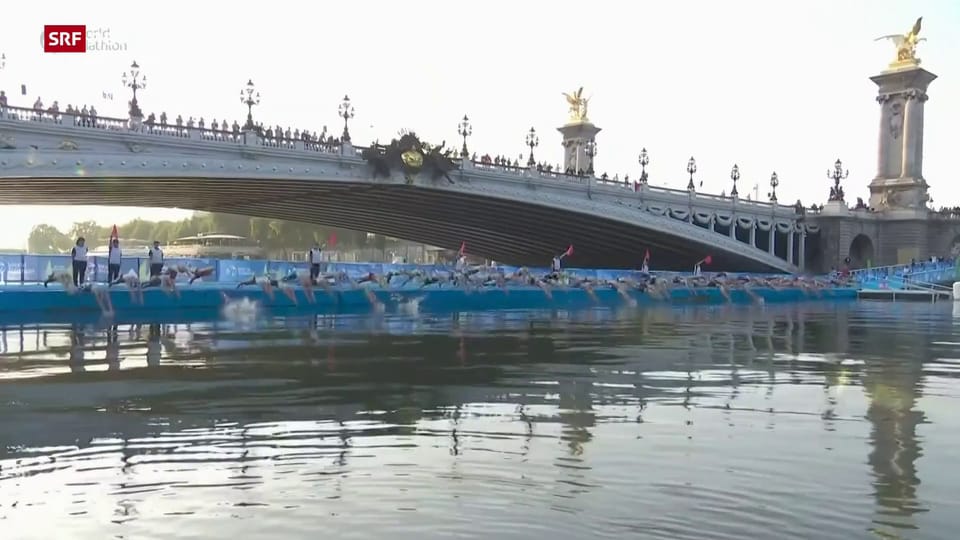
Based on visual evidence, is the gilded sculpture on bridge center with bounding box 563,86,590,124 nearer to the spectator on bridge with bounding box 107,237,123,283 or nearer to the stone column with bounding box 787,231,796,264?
the stone column with bounding box 787,231,796,264

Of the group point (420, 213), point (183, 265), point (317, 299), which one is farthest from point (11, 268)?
point (420, 213)

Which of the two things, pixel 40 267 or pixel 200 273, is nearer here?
pixel 40 267

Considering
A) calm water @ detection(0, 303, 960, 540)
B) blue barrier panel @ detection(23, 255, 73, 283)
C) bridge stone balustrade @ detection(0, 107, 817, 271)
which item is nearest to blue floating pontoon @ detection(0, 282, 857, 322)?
blue barrier panel @ detection(23, 255, 73, 283)

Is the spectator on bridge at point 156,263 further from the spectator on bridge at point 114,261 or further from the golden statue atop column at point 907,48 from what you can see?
the golden statue atop column at point 907,48

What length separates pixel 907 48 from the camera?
290 ft

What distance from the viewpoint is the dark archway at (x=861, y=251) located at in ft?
290

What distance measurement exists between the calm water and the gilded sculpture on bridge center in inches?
3699

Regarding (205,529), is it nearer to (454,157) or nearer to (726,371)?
(726,371)

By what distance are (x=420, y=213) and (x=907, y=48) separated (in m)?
52.9

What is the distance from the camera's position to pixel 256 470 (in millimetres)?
7535

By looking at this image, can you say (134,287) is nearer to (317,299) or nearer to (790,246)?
(317,299)

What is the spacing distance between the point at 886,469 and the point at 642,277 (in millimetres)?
38668

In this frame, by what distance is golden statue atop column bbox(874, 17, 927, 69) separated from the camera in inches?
3438

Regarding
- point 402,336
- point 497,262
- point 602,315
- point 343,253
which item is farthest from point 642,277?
point 343,253
